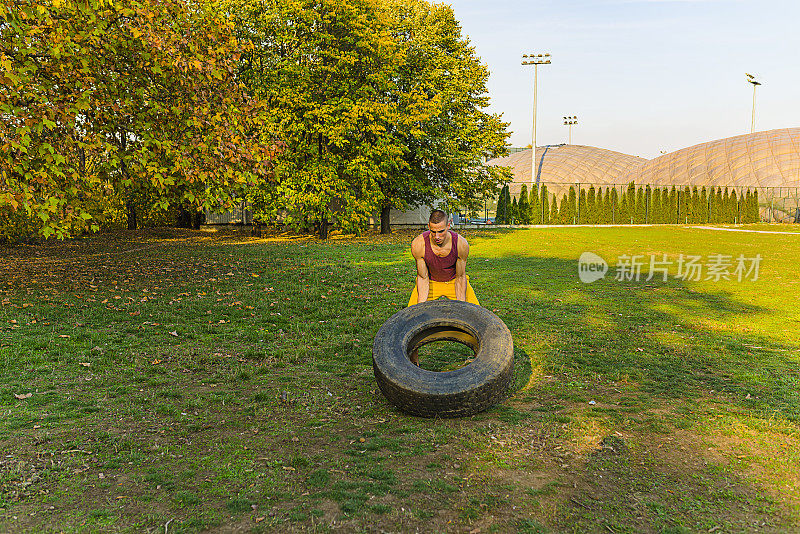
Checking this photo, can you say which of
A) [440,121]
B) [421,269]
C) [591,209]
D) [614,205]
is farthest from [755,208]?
[421,269]

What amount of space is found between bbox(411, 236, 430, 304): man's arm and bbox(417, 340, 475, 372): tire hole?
74 cm

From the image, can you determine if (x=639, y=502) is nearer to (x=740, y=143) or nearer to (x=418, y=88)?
(x=418, y=88)

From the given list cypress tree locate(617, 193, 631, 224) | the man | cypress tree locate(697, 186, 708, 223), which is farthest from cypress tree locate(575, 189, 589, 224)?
the man

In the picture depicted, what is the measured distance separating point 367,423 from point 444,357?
7.68 feet

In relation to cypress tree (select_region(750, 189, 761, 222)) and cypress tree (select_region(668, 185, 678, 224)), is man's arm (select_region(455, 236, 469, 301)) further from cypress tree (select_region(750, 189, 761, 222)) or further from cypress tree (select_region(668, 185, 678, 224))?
cypress tree (select_region(750, 189, 761, 222))

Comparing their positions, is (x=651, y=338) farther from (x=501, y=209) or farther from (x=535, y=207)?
(x=535, y=207)

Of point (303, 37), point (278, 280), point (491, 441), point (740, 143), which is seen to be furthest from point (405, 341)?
point (740, 143)

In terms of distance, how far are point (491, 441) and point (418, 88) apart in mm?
25369

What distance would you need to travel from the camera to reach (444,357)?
7129mm

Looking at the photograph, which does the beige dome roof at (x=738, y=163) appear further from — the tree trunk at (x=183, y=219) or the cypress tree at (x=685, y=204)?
the tree trunk at (x=183, y=219)

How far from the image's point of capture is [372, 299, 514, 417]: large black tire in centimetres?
486

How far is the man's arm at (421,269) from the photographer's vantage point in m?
6.15

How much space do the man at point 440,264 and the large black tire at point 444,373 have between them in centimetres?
50

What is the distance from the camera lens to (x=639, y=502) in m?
3.59
